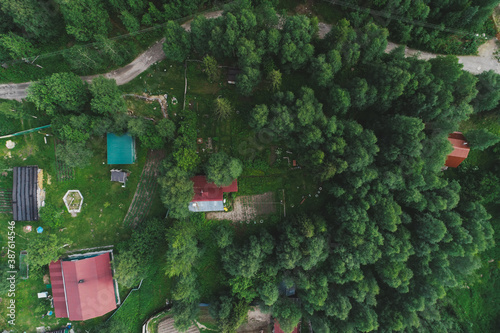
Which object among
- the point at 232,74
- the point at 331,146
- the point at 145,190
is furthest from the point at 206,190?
the point at 331,146

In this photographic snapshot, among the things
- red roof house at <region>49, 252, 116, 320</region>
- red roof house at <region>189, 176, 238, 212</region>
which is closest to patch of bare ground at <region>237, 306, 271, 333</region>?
red roof house at <region>189, 176, 238, 212</region>

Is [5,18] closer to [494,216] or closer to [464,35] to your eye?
[464,35]

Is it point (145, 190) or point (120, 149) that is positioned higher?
point (120, 149)

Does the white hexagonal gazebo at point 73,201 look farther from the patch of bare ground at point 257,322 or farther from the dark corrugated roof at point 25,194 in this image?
the patch of bare ground at point 257,322

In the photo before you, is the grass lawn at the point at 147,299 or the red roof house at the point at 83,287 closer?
the red roof house at the point at 83,287

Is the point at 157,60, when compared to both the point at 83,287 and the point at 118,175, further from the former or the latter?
the point at 83,287

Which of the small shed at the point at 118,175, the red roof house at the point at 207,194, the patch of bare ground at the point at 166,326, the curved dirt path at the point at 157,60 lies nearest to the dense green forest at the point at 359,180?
the red roof house at the point at 207,194

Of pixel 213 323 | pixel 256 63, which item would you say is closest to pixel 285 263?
pixel 213 323

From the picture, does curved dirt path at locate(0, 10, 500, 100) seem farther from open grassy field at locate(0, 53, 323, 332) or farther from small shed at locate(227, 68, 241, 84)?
small shed at locate(227, 68, 241, 84)
